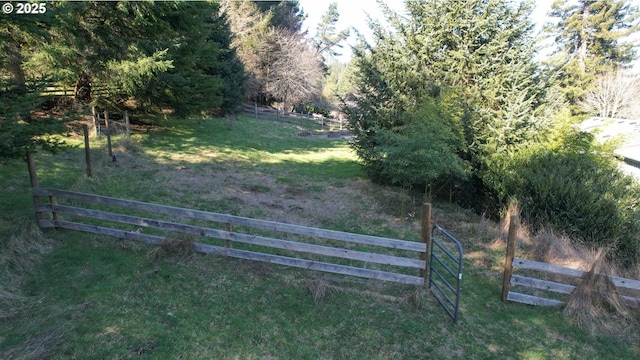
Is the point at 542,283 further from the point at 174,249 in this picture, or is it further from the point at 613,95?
the point at 613,95

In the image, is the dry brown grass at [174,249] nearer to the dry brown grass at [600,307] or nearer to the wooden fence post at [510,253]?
the wooden fence post at [510,253]

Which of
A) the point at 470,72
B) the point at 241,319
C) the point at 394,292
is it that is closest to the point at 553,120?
the point at 470,72

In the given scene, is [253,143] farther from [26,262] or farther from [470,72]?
[26,262]

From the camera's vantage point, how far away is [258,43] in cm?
3588

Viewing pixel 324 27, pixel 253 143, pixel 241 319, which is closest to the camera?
pixel 241 319

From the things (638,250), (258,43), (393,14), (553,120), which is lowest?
(638,250)

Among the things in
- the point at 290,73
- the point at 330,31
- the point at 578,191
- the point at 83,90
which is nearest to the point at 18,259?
the point at 578,191

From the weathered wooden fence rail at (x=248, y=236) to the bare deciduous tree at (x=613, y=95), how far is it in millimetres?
34776

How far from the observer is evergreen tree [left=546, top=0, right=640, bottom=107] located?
111 ft

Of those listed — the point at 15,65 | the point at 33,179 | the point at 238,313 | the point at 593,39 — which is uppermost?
the point at 593,39

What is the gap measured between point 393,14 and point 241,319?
11.4m

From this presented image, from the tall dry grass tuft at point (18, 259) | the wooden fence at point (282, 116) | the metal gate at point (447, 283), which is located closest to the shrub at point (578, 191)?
the metal gate at point (447, 283)

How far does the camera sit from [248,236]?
Answer: 6.36 metres

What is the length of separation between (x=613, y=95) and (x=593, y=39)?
7560 mm
